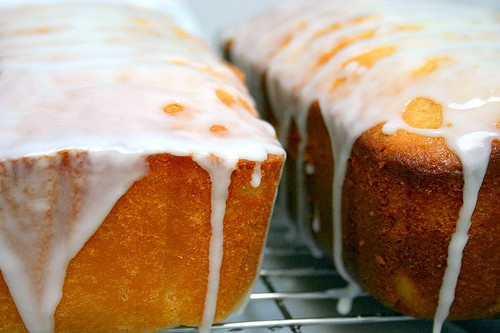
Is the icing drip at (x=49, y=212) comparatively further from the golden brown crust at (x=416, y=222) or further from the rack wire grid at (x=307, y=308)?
the golden brown crust at (x=416, y=222)

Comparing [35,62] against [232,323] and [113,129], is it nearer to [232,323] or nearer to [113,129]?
[113,129]

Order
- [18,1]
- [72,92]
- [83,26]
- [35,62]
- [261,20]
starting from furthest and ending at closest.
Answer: [261,20] < [18,1] < [83,26] < [35,62] < [72,92]

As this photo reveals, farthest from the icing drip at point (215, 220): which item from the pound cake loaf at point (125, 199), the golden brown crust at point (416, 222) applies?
the golden brown crust at point (416, 222)

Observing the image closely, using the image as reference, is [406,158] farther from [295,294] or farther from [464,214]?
[295,294]

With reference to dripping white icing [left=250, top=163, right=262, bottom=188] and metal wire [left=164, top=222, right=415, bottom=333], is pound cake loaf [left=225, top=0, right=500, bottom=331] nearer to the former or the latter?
metal wire [left=164, top=222, right=415, bottom=333]

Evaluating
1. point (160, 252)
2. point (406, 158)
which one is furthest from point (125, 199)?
point (406, 158)

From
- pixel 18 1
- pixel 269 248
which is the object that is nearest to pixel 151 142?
pixel 269 248
